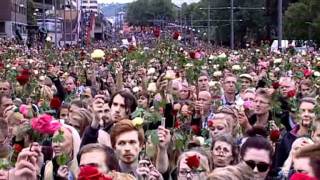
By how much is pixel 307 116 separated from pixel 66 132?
2.67 metres

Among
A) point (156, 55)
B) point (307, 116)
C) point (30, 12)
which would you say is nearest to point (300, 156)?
point (307, 116)

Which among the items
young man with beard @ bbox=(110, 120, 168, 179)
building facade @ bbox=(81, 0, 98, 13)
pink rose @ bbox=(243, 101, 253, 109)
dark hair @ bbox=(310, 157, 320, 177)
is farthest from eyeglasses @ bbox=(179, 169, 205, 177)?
building facade @ bbox=(81, 0, 98, 13)

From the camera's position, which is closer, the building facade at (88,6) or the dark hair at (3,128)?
the dark hair at (3,128)

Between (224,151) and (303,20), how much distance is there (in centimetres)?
5535

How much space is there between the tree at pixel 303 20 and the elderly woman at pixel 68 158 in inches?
2050

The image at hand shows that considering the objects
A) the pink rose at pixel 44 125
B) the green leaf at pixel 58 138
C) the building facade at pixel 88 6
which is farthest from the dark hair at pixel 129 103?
the building facade at pixel 88 6

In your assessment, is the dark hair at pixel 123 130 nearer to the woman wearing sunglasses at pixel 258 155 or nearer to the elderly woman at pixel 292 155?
the woman wearing sunglasses at pixel 258 155

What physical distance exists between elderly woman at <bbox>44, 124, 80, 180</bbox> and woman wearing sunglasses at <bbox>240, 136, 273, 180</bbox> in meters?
1.33

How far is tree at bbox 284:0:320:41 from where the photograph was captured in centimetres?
5931

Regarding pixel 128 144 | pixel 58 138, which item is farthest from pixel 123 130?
pixel 58 138

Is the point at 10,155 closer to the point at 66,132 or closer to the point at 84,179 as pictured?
the point at 66,132

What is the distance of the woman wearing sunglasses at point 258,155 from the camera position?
660cm

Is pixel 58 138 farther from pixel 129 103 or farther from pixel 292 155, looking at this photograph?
pixel 129 103

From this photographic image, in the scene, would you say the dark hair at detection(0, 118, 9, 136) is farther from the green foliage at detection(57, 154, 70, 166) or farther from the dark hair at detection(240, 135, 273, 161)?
the dark hair at detection(240, 135, 273, 161)
